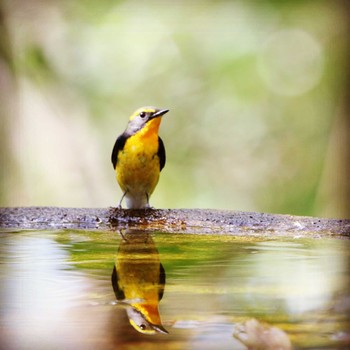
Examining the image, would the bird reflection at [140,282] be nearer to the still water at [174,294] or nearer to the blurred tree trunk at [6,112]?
the still water at [174,294]

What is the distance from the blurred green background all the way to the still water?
444cm

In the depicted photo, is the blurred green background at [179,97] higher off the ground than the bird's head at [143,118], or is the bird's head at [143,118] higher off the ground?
the blurred green background at [179,97]

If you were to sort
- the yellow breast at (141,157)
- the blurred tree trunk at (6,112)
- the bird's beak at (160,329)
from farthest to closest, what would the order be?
the blurred tree trunk at (6,112) < the yellow breast at (141,157) < the bird's beak at (160,329)

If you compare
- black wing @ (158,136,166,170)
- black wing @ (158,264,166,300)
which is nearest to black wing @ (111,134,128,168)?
black wing @ (158,136,166,170)

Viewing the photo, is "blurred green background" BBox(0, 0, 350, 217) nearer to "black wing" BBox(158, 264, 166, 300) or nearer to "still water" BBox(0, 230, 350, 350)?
"still water" BBox(0, 230, 350, 350)

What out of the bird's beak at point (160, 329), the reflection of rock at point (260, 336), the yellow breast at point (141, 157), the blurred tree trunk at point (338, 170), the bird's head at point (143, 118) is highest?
the blurred tree trunk at point (338, 170)

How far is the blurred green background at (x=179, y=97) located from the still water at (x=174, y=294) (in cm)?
444

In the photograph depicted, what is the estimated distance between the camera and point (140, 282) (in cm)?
192

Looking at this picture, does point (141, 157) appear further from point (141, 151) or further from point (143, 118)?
point (143, 118)

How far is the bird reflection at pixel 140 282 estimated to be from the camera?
57.0 inches

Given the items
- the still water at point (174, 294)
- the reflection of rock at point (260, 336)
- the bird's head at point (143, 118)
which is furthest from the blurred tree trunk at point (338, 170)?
the reflection of rock at point (260, 336)

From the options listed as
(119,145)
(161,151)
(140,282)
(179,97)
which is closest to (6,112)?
(179,97)

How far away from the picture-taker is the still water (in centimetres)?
129

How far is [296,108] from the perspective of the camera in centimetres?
776
